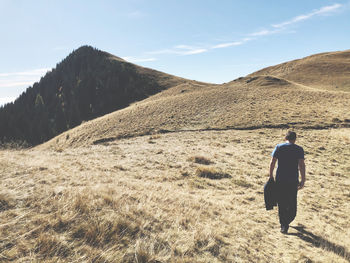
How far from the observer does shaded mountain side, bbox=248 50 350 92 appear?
5415 cm

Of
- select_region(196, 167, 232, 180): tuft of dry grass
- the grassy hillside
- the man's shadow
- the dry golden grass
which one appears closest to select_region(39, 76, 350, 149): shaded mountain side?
the grassy hillside

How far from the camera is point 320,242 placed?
4480mm

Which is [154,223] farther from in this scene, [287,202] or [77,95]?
[77,95]

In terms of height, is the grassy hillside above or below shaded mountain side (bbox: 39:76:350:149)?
below

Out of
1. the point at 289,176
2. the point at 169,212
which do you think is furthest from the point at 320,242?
the point at 169,212

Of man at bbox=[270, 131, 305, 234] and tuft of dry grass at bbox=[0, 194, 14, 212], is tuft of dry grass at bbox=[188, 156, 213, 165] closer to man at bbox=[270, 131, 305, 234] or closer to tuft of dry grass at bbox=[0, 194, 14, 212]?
man at bbox=[270, 131, 305, 234]

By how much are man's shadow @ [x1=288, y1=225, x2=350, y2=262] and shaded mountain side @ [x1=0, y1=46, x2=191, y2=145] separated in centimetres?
7821

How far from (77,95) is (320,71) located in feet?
357

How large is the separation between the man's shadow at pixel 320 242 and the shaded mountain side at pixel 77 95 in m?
78.2

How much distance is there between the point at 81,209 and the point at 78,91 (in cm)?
11238

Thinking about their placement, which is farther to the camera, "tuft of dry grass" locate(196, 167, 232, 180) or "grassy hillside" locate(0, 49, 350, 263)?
"tuft of dry grass" locate(196, 167, 232, 180)

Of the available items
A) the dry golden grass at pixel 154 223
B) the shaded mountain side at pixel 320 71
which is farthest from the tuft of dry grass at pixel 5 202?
the shaded mountain side at pixel 320 71

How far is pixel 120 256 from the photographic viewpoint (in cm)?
283

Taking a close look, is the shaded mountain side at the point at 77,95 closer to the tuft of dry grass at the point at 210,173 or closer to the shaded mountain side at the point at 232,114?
the shaded mountain side at the point at 232,114
